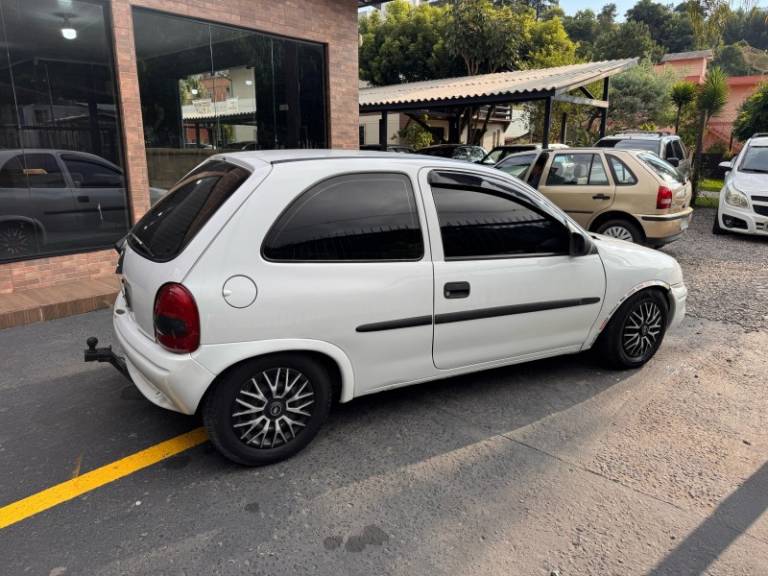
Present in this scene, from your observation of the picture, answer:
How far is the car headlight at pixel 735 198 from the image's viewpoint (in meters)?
9.92

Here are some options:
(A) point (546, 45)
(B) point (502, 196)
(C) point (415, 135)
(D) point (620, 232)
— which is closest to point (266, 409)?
(B) point (502, 196)

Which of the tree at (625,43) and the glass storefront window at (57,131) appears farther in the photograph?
the tree at (625,43)

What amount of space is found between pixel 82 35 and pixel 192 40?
1457 millimetres

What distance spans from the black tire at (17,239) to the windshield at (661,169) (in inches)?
306

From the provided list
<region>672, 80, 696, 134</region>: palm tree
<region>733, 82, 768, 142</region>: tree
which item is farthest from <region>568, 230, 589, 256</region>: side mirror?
<region>672, 80, 696, 134</region>: palm tree

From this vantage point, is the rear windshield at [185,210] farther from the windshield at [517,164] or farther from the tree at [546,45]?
the tree at [546,45]

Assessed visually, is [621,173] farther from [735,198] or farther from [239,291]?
[239,291]

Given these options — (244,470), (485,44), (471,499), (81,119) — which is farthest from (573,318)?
(485,44)

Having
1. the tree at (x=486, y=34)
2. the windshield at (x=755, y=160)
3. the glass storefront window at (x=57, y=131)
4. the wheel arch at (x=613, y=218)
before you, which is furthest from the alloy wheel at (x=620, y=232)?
the tree at (x=486, y=34)

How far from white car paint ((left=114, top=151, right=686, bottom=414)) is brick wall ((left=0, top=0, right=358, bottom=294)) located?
372cm

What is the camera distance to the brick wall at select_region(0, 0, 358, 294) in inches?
255

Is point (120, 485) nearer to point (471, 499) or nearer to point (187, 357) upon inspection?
point (187, 357)

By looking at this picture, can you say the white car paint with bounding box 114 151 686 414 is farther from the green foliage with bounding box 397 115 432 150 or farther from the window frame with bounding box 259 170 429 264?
the green foliage with bounding box 397 115 432 150

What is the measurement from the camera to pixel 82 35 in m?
6.46
